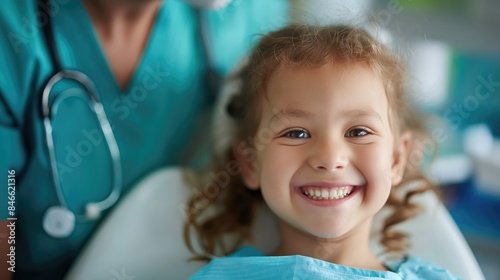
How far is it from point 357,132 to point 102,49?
50 centimetres

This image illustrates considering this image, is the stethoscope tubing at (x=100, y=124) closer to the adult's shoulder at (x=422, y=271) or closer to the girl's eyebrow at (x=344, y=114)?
the girl's eyebrow at (x=344, y=114)

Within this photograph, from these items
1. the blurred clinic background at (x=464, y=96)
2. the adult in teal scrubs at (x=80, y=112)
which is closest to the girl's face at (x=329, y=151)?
the adult in teal scrubs at (x=80, y=112)

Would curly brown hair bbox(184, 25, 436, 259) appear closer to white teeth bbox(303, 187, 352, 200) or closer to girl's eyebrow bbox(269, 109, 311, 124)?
girl's eyebrow bbox(269, 109, 311, 124)

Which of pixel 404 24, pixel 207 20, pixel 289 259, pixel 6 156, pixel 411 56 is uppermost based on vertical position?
pixel 404 24

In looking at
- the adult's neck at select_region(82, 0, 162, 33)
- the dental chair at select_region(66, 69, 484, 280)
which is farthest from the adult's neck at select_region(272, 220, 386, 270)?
the adult's neck at select_region(82, 0, 162, 33)

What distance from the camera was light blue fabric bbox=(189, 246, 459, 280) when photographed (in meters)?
0.91

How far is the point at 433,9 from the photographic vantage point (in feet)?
6.12

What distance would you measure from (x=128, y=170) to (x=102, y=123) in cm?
11

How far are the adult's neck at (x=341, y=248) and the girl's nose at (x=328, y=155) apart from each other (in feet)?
0.44

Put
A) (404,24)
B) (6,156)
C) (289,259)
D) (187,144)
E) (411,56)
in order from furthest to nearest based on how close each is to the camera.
A: (404,24) → (187,144) → (411,56) → (6,156) → (289,259)

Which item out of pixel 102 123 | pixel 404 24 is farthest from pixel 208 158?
pixel 404 24

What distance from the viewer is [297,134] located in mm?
961

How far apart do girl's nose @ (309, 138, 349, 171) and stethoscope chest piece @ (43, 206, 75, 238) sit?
432mm

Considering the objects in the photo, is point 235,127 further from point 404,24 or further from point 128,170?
point 404,24
